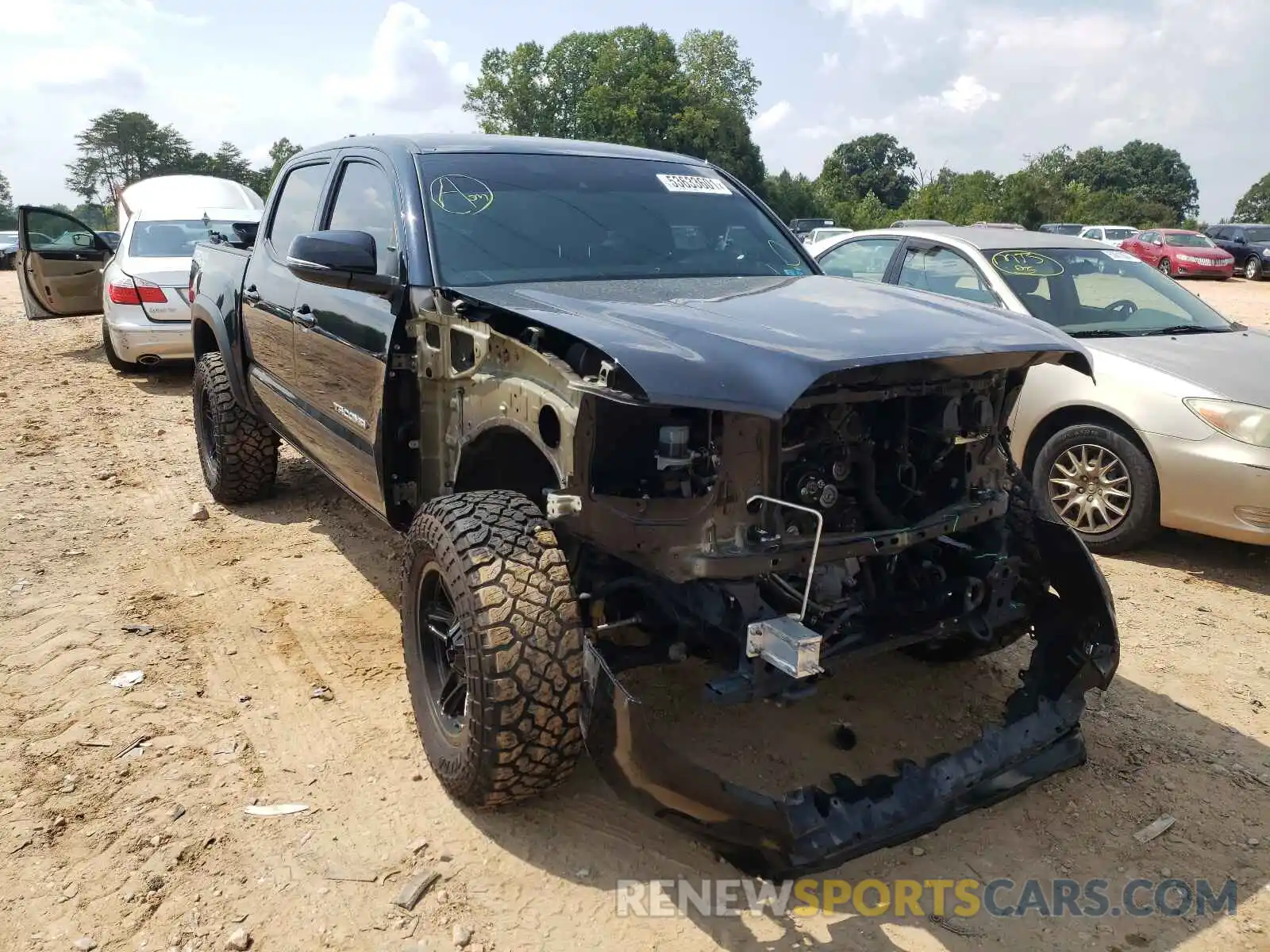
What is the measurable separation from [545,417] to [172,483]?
4.56 m

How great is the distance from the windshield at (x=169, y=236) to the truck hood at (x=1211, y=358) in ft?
27.4

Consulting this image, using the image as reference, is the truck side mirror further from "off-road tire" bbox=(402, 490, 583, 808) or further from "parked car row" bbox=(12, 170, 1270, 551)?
"parked car row" bbox=(12, 170, 1270, 551)

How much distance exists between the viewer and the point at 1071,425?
5.14 m

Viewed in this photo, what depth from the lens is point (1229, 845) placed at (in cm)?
281

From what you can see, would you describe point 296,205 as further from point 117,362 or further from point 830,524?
point 117,362

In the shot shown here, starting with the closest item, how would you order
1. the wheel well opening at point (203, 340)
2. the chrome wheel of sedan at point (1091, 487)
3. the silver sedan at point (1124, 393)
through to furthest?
1. the silver sedan at point (1124, 393)
2. the chrome wheel of sedan at point (1091, 487)
3. the wheel well opening at point (203, 340)

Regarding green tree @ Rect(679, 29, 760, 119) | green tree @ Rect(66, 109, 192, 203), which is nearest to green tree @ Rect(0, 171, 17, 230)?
green tree @ Rect(66, 109, 192, 203)

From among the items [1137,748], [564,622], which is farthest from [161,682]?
[1137,748]

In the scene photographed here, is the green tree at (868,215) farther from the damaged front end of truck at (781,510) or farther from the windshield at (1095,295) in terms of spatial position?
the damaged front end of truck at (781,510)

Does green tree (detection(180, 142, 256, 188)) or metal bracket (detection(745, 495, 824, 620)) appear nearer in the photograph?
metal bracket (detection(745, 495, 824, 620))

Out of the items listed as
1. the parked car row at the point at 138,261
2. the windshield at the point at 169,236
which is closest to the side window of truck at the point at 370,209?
the parked car row at the point at 138,261

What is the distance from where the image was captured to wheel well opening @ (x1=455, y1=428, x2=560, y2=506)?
10.3ft

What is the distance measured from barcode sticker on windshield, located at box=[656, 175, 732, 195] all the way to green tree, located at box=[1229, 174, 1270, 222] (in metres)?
74.3

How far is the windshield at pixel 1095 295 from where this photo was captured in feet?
18.1
